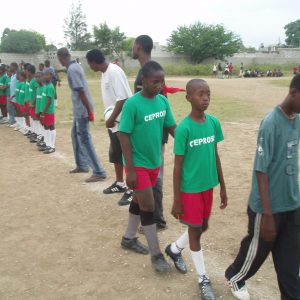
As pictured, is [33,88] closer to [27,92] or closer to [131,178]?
[27,92]

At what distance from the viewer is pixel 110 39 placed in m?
59.2

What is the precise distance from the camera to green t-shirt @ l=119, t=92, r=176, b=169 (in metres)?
3.47

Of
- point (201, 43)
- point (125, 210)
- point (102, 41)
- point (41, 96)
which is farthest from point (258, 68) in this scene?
point (125, 210)

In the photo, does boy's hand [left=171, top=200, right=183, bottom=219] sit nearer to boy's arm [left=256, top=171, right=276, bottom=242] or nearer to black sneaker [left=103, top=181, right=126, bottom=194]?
boy's arm [left=256, top=171, right=276, bottom=242]

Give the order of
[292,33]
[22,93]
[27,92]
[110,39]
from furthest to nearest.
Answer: [292,33] → [110,39] → [22,93] → [27,92]

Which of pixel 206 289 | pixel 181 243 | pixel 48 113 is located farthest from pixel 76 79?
pixel 206 289

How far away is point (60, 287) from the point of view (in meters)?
3.45

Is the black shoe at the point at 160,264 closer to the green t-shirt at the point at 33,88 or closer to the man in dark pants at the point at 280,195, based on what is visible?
the man in dark pants at the point at 280,195

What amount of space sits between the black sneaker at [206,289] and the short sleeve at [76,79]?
3868 millimetres

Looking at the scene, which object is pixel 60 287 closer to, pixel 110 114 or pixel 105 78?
pixel 110 114

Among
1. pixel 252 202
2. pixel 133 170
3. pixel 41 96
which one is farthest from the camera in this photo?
pixel 41 96

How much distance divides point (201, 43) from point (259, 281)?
55121mm

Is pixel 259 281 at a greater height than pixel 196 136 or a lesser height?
lesser

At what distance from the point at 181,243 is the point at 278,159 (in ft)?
4.34
